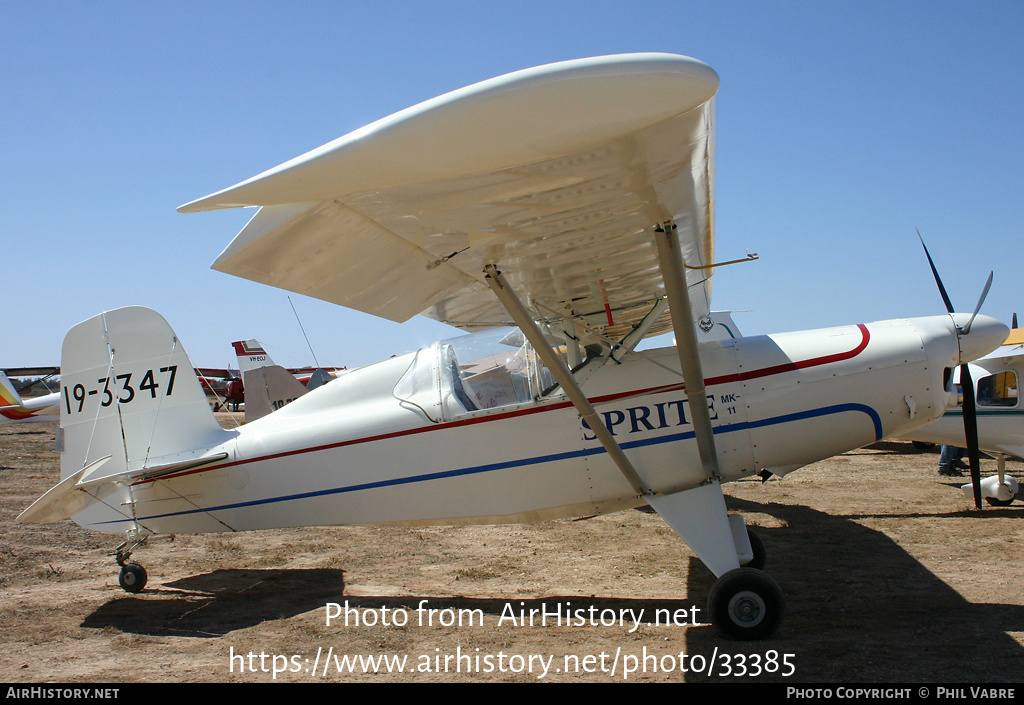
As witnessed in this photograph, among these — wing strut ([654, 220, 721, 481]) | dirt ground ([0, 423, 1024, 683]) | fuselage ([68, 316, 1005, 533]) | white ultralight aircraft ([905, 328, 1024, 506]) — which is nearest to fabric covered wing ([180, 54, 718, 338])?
wing strut ([654, 220, 721, 481])

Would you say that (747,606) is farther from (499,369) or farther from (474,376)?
(474,376)

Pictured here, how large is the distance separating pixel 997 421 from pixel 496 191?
9.03m

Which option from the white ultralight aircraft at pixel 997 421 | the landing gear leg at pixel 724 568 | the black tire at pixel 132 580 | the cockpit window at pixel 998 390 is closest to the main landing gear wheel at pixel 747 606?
the landing gear leg at pixel 724 568

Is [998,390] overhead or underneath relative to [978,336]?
underneath

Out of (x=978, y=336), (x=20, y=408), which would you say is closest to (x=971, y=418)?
(x=978, y=336)

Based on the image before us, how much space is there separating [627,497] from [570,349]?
1.24m

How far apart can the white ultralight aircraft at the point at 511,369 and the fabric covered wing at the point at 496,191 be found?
0.01m

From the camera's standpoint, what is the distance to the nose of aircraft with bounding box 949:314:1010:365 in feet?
17.3

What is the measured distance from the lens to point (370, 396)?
574 cm

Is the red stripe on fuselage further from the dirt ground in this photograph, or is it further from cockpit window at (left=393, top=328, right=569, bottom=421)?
the dirt ground

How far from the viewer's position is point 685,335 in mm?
4039

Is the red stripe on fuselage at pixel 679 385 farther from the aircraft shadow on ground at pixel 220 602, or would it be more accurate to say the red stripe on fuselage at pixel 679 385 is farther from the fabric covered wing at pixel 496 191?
the aircraft shadow on ground at pixel 220 602

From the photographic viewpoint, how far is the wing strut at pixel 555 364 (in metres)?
3.85

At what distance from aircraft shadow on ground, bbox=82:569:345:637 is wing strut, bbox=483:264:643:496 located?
2773 millimetres
